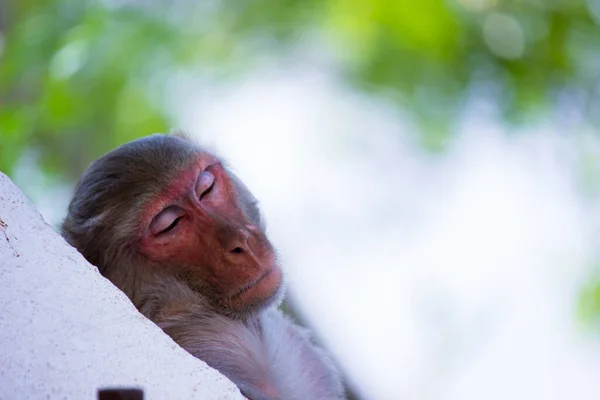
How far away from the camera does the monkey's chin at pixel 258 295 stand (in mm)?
3155

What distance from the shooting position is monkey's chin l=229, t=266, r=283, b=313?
315cm

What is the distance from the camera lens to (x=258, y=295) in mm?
3176

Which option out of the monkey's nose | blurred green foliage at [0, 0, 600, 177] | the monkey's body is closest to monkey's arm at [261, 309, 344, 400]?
the monkey's body

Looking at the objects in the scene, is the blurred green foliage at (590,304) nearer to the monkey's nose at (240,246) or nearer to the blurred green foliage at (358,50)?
the blurred green foliage at (358,50)

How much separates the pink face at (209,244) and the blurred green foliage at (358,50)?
2.58m

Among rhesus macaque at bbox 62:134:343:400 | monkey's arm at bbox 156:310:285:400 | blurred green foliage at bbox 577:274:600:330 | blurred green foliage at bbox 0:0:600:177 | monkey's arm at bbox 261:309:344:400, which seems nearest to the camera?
monkey's arm at bbox 156:310:285:400

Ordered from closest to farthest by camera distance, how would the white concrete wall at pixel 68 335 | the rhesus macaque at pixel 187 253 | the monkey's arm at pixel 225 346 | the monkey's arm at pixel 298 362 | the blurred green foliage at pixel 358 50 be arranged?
the white concrete wall at pixel 68 335, the monkey's arm at pixel 225 346, the rhesus macaque at pixel 187 253, the monkey's arm at pixel 298 362, the blurred green foliage at pixel 358 50

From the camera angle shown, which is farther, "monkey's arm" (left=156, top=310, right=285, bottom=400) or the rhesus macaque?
the rhesus macaque

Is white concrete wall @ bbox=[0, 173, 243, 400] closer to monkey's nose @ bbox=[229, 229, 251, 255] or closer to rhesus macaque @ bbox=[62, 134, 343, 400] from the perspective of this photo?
rhesus macaque @ bbox=[62, 134, 343, 400]

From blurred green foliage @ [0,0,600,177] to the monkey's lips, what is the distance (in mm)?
2851

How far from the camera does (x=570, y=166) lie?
726 centimetres

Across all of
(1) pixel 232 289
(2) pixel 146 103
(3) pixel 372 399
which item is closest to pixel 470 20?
(2) pixel 146 103

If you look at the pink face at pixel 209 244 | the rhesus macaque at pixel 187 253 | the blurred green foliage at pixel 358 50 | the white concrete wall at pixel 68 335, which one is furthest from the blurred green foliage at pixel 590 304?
the white concrete wall at pixel 68 335

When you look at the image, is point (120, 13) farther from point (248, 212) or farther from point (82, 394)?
point (82, 394)
